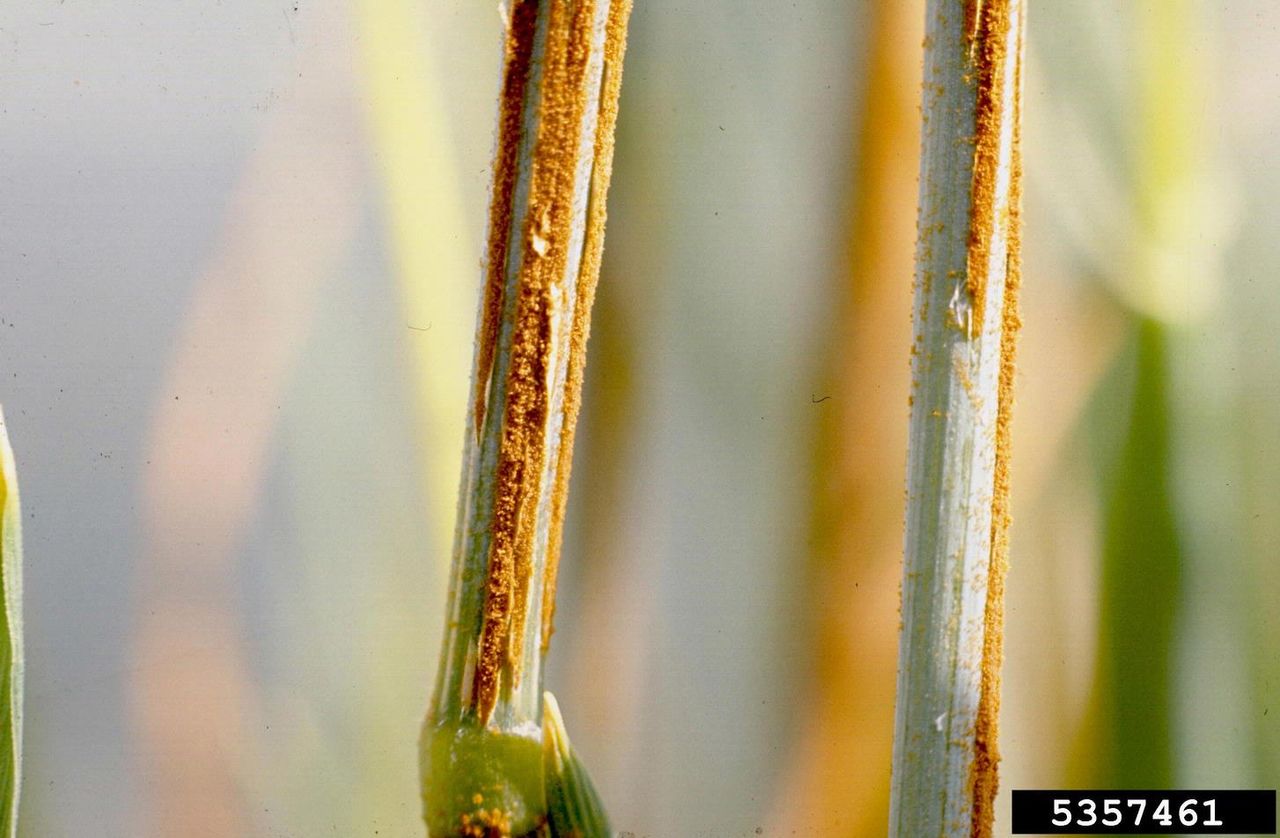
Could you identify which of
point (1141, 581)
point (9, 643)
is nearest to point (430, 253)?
point (9, 643)

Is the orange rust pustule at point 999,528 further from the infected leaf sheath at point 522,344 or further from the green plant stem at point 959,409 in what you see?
the infected leaf sheath at point 522,344

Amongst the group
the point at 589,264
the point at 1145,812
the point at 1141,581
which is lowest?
the point at 1145,812

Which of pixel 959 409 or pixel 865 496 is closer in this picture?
pixel 959 409

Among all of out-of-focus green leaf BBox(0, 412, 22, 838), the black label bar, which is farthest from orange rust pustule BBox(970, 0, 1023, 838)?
out-of-focus green leaf BBox(0, 412, 22, 838)

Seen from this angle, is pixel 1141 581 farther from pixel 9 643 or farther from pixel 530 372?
pixel 9 643

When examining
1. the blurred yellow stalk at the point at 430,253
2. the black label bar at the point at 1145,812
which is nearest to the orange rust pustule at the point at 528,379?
the blurred yellow stalk at the point at 430,253

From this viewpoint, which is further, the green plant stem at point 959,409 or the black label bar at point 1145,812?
the black label bar at point 1145,812

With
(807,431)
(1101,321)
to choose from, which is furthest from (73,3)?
(1101,321)

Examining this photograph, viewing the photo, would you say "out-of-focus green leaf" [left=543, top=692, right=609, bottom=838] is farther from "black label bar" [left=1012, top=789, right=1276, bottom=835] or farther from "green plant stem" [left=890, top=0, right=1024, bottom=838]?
"black label bar" [left=1012, top=789, right=1276, bottom=835]
